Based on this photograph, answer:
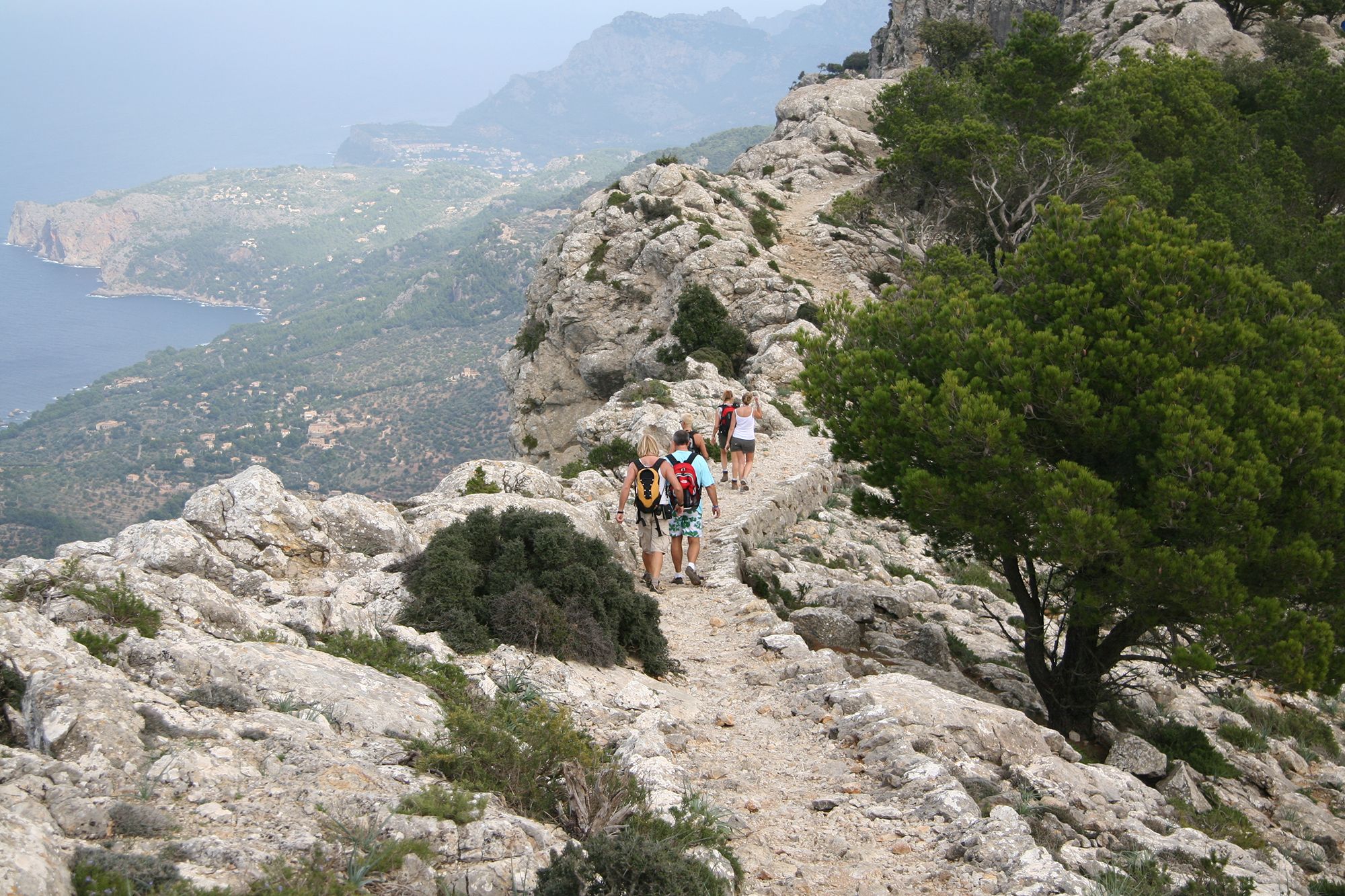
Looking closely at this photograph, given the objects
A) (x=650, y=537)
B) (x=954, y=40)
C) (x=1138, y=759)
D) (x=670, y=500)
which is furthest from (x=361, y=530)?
(x=954, y=40)

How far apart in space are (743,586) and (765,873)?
23.6 feet

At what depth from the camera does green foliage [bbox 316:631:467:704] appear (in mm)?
7848

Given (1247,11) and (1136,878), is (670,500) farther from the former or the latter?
(1247,11)

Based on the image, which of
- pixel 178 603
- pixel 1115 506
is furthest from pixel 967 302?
pixel 178 603

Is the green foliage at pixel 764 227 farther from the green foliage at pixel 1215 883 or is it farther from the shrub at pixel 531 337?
the green foliage at pixel 1215 883

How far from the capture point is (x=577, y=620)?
970 centimetres

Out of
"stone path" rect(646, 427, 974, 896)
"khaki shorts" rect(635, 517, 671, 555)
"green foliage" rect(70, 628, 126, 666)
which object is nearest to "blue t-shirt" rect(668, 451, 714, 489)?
"khaki shorts" rect(635, 517, 671, 555)

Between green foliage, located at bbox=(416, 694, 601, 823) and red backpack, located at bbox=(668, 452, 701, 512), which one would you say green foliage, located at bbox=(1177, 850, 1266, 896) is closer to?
green foliage, located at bbox=(416, 694, 601, 823)

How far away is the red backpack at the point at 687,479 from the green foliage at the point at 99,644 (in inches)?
316

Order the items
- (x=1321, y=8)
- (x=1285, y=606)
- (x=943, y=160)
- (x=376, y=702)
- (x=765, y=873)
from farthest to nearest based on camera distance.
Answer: (x=1321, y=8)
(x=943, y=160)
(x=1285, y=606)
(x=376, y=702)
(x=765, y=873)

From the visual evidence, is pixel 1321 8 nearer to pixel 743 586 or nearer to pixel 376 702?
pixel 743 586

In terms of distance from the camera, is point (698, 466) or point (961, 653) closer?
point (961, 653)

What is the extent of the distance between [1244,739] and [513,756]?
12.0 meters

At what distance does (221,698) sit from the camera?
636 centimetres
